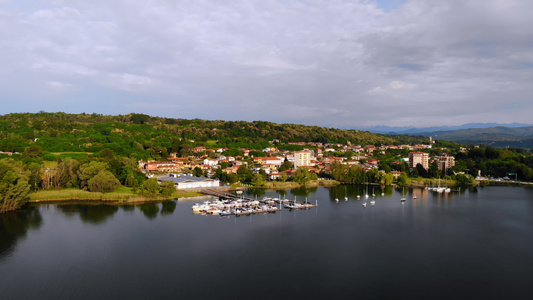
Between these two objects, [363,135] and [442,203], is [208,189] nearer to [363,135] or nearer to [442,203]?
[442,203]

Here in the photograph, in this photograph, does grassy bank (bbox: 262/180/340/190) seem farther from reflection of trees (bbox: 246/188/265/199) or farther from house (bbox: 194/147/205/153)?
house (bbox: 194/147/205/153)

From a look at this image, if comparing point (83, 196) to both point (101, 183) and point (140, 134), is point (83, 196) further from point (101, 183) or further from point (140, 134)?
point (140, 134)

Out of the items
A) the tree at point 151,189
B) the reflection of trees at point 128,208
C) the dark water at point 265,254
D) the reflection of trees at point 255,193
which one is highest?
the tree at point 151,189

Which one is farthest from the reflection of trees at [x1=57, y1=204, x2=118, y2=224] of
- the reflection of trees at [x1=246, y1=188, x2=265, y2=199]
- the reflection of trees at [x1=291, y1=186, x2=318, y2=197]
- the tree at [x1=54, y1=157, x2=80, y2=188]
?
the reflection of trees at [x1=291, y1=186, x2=318, y2=197]

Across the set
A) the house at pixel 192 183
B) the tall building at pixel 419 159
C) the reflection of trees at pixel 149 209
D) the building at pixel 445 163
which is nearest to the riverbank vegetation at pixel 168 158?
the building at pixel 445 163

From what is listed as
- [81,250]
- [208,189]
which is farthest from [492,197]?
[81,250]

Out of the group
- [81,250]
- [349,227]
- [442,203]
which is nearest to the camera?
[81,250]

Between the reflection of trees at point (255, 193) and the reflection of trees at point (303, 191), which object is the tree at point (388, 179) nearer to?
the reflection of trees at point (303, 191)
